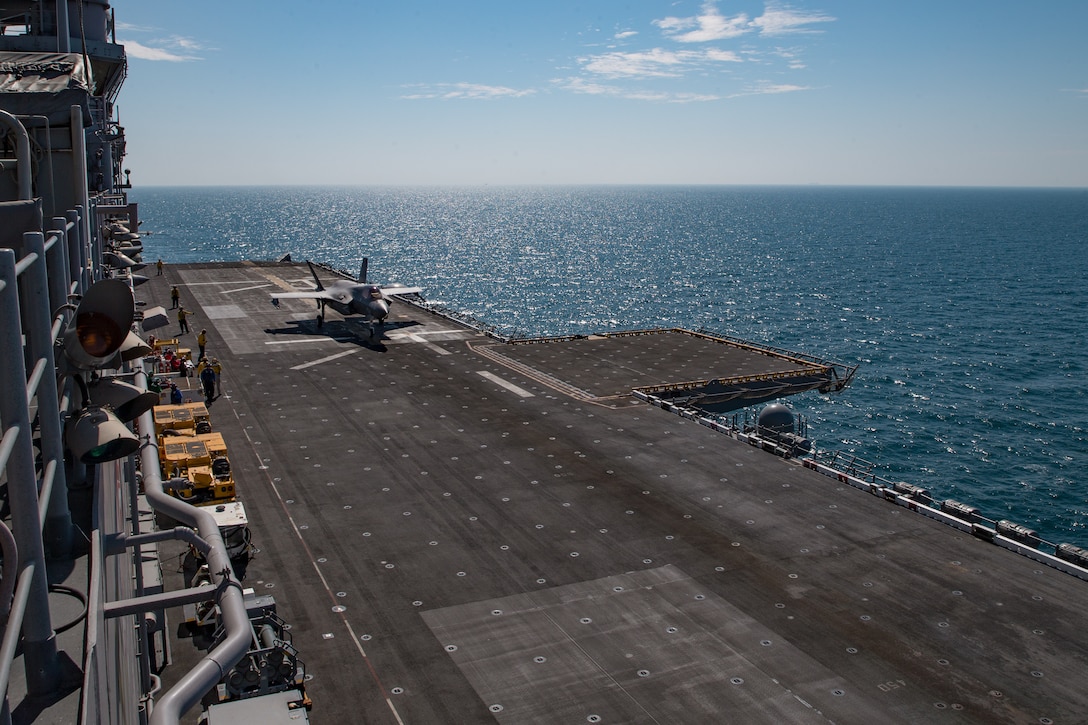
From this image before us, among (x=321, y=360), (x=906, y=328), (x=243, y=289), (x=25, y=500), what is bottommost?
(x=906, y=328)

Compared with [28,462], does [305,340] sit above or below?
below

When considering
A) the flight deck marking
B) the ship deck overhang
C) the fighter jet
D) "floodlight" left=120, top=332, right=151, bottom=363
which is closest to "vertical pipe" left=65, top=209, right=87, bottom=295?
"floodlight" left=120, top=332, right=151, bottom=363

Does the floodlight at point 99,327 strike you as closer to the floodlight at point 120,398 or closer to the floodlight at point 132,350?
the floodlight at point 120,398

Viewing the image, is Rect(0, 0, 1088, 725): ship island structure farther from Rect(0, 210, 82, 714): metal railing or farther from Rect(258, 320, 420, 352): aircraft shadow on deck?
Rect(258, 320, 420, 352): aircraft shadow on deck

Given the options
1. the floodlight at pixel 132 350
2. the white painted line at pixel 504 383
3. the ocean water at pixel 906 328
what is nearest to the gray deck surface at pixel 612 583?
the white painted line at pixel 504 383

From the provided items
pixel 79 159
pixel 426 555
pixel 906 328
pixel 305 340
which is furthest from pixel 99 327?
pixel 906 328

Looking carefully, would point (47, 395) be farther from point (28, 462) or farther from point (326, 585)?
point (326, 585)

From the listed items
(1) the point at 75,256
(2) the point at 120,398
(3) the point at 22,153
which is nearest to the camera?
(3) the point at 22,153

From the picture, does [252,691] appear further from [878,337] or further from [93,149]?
[878,337]
